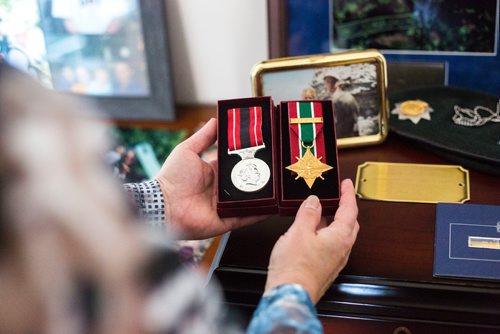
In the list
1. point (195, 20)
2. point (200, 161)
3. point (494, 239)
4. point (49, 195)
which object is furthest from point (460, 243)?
point (195, 20)

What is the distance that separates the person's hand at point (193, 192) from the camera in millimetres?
841

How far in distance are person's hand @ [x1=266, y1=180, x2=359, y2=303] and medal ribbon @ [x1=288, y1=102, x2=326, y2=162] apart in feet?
0.26

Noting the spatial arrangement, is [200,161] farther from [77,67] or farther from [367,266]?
A: [77,67]

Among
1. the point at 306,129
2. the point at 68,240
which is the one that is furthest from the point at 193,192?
the point at 68,240

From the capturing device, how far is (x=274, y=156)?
32.3 inches

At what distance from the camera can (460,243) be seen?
0.77 meters

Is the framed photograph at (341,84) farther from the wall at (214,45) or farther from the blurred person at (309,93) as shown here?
the wall at (214,45)

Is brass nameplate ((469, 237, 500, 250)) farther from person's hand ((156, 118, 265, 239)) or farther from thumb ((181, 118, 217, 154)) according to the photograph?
thumb ((181, 118, 217, 154))

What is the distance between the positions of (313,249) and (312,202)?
75 mm

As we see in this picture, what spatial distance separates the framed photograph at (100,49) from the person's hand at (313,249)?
646 mm

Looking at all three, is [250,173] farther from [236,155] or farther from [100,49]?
[100,49]

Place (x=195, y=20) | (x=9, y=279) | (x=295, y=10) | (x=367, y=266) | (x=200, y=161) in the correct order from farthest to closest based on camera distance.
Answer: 1. (x=195, y=20)
2. (x=295, y=10)
3. (x=200, y=161)
4. (x=367, y=266)
5. (x=9, y=279)

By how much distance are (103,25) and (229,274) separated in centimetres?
72

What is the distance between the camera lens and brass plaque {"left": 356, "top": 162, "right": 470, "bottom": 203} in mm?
866
